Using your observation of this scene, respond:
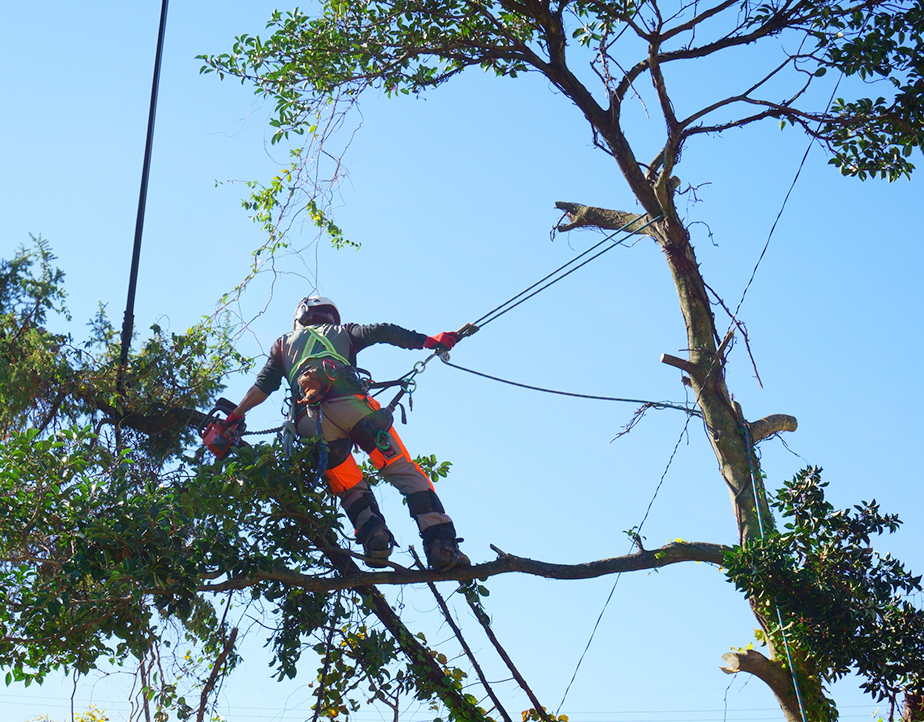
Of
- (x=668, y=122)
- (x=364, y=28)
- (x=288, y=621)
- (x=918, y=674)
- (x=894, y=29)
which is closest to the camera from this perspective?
(x=918, y=674)

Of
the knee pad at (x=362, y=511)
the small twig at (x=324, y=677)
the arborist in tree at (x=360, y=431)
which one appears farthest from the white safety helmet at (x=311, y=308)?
the small twig at (x=324, y=677)

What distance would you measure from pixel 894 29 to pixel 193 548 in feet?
18.4

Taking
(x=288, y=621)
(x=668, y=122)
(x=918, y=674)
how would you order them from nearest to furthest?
1. (x=918, y=674)
2. (x=288, y=621)
3. (x=668, y=122)

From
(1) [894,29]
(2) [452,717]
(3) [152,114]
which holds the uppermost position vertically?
(3) [152,114]

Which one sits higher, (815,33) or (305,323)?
(815,33)

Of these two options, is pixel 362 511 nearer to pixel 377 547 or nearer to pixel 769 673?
pixel 377 547

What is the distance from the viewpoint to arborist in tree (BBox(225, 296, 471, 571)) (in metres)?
5.96

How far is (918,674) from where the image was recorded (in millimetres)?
5113

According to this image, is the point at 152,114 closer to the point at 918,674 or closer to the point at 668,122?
the point at 668,122

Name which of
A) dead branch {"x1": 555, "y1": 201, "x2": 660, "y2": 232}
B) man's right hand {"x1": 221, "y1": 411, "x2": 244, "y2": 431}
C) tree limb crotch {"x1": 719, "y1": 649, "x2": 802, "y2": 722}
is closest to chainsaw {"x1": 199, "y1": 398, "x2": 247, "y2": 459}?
man's right hand {"x1": 221, "y1": 411, "x2": 244, "y2": 431}

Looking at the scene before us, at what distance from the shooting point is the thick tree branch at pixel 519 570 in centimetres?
584

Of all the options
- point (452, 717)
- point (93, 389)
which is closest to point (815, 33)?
point (452, 717)

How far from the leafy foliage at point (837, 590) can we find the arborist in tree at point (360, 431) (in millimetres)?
1791

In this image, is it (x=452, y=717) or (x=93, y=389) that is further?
(x=93, y=389)
